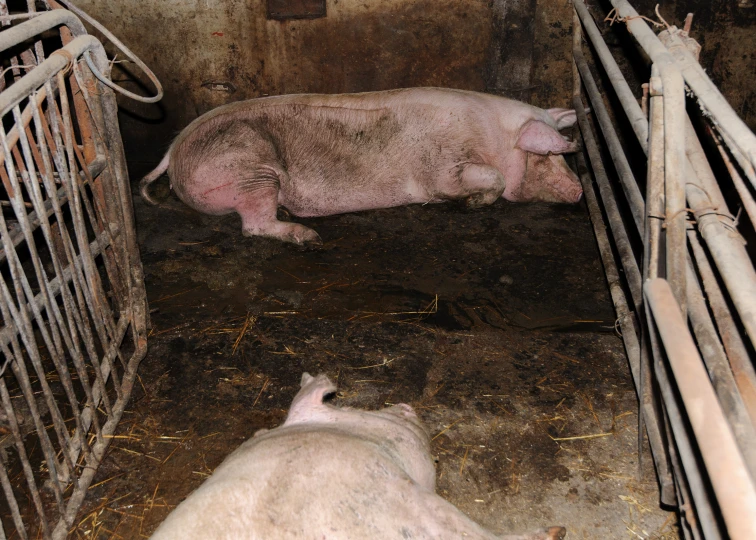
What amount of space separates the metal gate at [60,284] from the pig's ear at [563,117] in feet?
11.6

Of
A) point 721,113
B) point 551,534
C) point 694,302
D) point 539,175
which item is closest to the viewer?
point 721,113

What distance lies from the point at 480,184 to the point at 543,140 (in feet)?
1.93

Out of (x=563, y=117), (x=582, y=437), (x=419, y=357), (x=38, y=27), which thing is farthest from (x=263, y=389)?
(x=563, y=117)

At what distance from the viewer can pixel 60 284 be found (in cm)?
250

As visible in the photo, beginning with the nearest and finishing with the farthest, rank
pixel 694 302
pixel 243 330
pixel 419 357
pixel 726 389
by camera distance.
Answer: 1. pixel 726 389
2. pixel 694 302
3. pixel 419 357
4. pixel 243 330

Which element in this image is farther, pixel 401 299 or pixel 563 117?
pixel 563 117

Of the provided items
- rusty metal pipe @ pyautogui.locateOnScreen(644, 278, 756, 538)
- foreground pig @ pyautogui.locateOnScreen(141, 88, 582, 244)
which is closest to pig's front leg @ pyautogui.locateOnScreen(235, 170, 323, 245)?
foreground pig @ pyautogui.locateOnScreen(141, 88, 582, 244)

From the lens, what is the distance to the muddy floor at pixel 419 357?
2.61m

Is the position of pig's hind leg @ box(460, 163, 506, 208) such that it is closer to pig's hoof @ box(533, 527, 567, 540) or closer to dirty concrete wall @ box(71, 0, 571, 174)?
dirty concrete wall @ box(71, 0, 571, 174)

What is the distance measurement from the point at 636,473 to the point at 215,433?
1800 millimetres

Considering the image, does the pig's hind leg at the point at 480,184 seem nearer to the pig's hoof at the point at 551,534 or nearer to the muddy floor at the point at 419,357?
the muddy floor at the point at 419,357

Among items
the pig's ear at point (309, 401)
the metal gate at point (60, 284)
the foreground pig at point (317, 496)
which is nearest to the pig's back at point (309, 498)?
the foreground pig at point (317, 496)

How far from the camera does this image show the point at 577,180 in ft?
16.9

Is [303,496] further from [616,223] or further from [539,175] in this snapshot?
[539,175]
